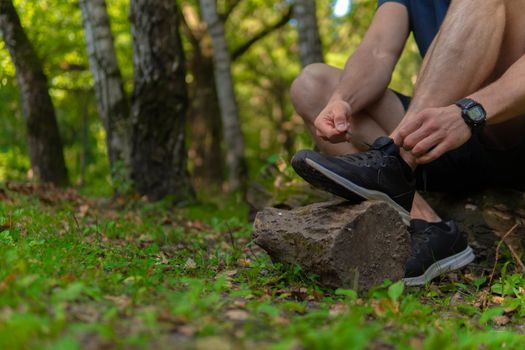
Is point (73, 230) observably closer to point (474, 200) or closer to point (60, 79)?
point (474, 200)

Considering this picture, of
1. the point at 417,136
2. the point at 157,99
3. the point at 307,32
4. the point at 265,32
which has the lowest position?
the point at 417,136

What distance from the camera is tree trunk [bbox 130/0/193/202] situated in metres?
5.46

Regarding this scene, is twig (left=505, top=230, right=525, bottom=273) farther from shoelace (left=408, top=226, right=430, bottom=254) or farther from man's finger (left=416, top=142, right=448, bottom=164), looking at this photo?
man's finger (left=416, top=142, right=448, bottom=164)

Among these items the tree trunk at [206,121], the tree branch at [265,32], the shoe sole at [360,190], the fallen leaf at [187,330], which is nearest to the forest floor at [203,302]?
the fallen leaf at [187,330]

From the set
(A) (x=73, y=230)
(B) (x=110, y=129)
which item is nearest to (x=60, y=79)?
(B) (x=110, y=129)

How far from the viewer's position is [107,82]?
5957mm

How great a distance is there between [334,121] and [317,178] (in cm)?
50

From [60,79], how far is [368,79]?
11.8 meters

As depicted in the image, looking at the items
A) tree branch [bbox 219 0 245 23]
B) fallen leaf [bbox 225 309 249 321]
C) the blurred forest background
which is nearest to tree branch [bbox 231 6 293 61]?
the blurred forest background

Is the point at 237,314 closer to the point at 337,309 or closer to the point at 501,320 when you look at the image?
the point at 337,309

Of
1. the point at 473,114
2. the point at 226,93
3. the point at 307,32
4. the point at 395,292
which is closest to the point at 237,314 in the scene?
the point at 395,292

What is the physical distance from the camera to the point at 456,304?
2.61 meters

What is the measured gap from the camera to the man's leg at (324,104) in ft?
10.6

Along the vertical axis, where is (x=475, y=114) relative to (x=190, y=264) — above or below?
above
